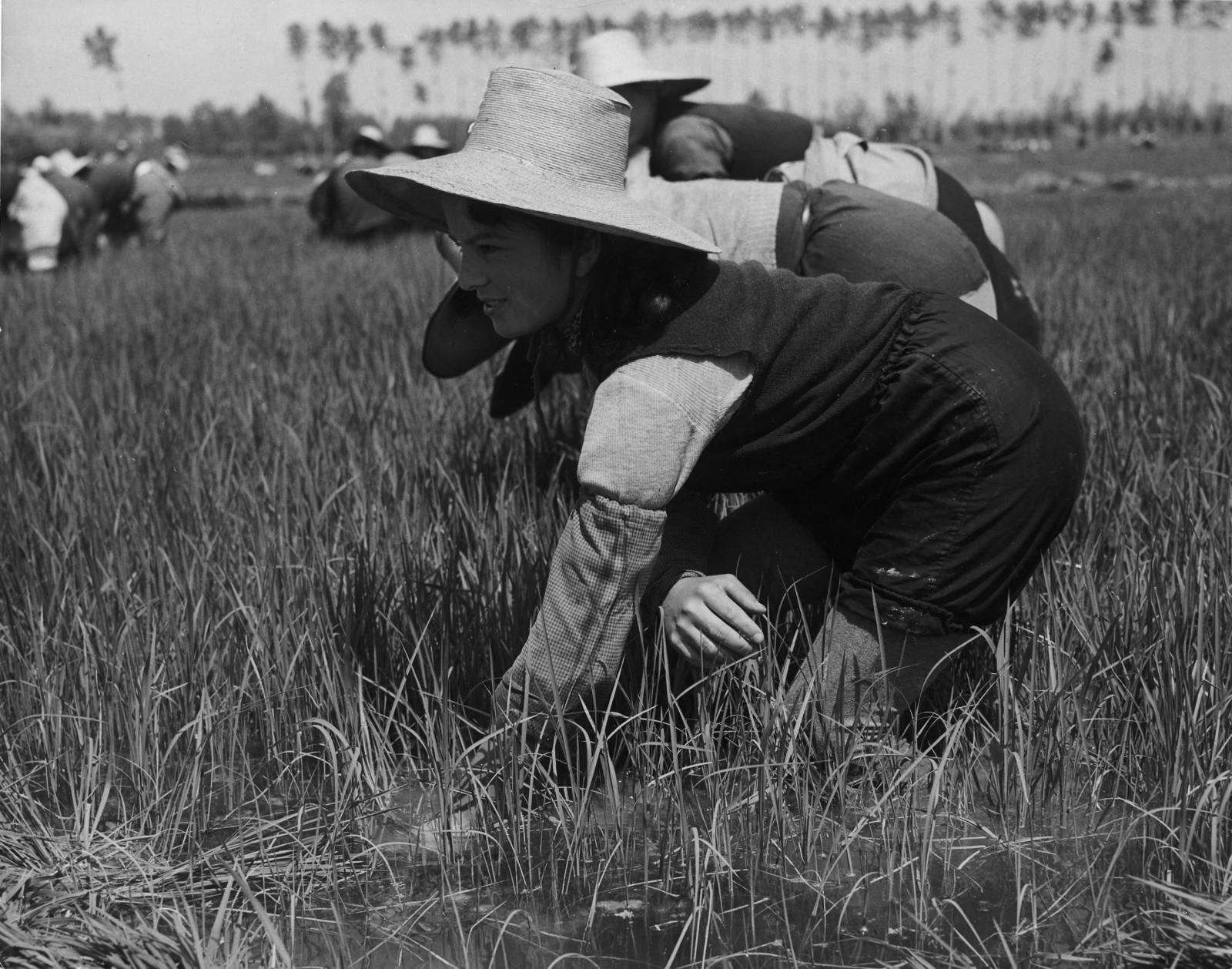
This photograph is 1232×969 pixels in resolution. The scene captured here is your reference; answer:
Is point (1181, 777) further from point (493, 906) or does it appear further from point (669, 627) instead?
point (493, 906)

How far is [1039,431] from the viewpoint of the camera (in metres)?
1.71

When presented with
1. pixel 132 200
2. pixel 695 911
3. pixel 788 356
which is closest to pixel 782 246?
pixel 788 356

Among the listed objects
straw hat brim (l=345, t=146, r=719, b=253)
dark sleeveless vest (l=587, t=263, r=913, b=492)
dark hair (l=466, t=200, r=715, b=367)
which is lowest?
dark sleeveless vest (l=587, t=263, r=913, b=492)

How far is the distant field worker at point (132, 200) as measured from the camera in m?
10.0

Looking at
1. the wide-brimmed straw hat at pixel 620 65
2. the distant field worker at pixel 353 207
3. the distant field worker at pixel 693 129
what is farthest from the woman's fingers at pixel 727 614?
the distant field worker at pixel 353 207

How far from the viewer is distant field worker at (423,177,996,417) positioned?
2.22m

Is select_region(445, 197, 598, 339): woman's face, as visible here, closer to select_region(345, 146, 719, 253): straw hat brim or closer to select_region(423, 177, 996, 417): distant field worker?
select_region(345, 146, 719, 253): straw hat brim

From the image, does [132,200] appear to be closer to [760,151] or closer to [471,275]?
[760,151]

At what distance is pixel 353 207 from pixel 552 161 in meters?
7.82

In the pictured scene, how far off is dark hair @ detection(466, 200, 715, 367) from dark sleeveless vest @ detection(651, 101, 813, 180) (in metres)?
1.35

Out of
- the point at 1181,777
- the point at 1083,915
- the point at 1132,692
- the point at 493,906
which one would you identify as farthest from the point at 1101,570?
the point at 493,906

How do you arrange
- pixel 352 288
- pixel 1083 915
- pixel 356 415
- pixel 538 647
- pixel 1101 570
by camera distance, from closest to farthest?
pixel 1083 915
pixel 538 647
pixel 1101 570
pixel 356 415
pixel 352 288

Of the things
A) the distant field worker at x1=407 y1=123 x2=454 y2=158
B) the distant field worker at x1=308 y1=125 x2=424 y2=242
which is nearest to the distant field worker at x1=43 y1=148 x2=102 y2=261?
the distant field worker at x1=308 y1=125 x2=424 y2=242

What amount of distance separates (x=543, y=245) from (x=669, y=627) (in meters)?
0.50
